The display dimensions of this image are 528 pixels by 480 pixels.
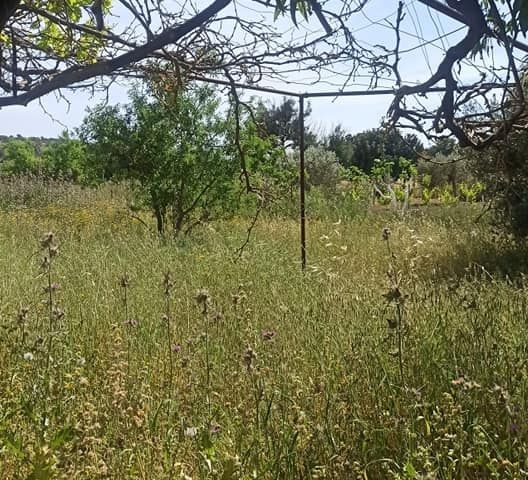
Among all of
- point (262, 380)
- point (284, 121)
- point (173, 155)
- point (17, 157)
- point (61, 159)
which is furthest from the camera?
point (17, 157)

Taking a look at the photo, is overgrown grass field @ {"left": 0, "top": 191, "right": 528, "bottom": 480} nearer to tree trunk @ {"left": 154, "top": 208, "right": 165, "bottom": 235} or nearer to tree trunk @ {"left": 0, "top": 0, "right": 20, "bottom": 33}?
tree trunk @ {"left": 0, "top": 0, "right": 20, "bottom": 33}

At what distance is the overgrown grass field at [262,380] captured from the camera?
5.48 ft

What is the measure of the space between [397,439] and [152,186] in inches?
271

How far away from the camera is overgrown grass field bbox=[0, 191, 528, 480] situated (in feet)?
5.48

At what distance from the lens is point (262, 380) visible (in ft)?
7.42

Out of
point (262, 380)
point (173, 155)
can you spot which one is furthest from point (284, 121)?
point (262, 380)

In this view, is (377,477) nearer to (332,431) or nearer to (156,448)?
(332,431)

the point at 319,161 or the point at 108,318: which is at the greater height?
the point at 319,161

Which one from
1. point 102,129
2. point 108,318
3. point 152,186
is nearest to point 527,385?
point 108,318

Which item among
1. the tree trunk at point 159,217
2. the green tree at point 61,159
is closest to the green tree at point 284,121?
the tree trunk at point 159,217

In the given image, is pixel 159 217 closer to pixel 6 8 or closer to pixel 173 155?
pixel 173 155

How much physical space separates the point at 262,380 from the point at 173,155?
6.34m

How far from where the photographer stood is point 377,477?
5.98ft

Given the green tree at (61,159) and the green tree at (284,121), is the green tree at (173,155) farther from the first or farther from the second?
the green tree at (61,159)
